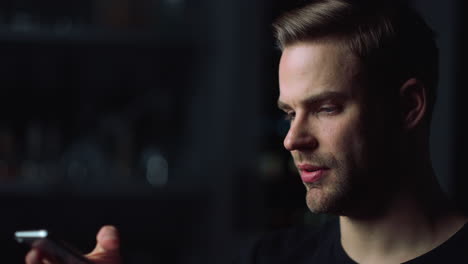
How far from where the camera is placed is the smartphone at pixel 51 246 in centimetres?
81

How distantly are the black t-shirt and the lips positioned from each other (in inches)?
6.5

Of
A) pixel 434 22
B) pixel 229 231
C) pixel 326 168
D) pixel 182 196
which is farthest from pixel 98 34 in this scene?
pixel 326 168

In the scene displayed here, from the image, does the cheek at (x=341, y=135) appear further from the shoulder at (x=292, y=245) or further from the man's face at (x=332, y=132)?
the shoulder at (x=292, y=245)

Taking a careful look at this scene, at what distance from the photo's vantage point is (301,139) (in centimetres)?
109

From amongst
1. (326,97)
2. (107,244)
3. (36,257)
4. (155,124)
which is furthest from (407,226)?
(155,124)

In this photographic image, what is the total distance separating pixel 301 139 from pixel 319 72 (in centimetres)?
12

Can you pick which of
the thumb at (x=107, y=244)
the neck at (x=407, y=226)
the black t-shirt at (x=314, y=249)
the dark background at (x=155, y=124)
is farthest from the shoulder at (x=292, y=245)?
the dark background at (x=155, y=124)

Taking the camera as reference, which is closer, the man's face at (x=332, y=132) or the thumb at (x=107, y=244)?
the thumb at (x=107, y=244)

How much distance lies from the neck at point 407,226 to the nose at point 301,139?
6.0 inches

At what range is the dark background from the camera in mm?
2250

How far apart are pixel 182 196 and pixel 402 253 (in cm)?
126

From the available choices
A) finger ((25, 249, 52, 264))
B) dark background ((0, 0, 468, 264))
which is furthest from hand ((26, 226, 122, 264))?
dark background ((0, 0, 468, 264))

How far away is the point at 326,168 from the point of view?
1.10 m

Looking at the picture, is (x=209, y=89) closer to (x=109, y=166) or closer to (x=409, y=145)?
(x=109, y=166)
